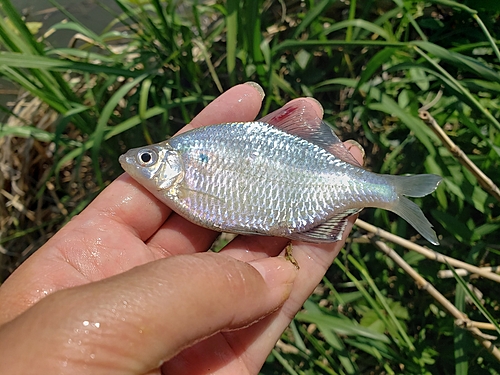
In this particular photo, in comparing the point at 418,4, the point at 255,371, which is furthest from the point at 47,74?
the point at 418,4

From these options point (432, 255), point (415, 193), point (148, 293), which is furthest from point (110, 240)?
point (432, 255)

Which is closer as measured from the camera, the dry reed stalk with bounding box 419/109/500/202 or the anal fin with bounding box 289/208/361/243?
the anal fin with bounding box 289/208/361/243

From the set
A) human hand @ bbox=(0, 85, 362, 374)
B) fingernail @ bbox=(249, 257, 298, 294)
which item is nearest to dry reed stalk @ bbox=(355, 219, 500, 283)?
human hand @ bbox=(0, 85, 362, 374)

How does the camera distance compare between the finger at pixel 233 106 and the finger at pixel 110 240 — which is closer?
the finger at pixel 110 240

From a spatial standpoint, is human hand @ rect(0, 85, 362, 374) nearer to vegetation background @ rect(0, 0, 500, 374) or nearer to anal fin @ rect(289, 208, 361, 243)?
anal fin @ rect(289, 208, 361, 243)

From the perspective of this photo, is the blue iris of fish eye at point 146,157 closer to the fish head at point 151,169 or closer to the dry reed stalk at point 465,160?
the fish head at point 151,169

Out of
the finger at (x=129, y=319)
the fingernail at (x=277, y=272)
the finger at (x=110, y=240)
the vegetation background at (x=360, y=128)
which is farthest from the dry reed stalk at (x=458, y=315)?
the finger at (x=129, y=319)

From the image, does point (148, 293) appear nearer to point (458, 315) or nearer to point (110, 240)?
point (110, 240)

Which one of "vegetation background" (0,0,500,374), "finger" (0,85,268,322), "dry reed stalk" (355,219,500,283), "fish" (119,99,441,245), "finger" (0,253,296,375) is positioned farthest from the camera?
"vegetation background" (0,0,500,374)
